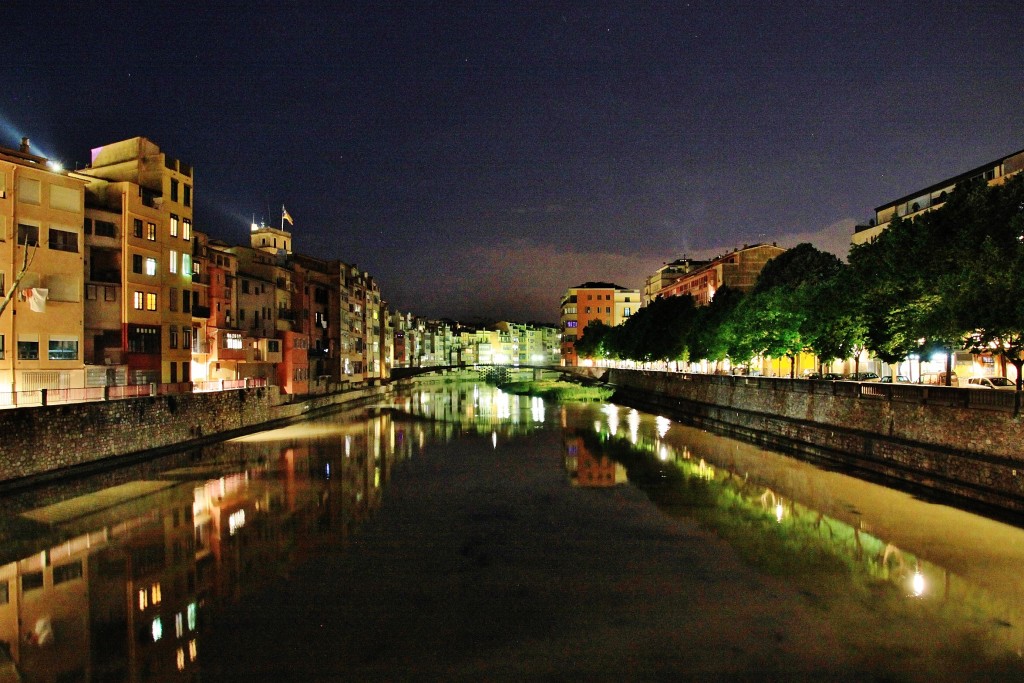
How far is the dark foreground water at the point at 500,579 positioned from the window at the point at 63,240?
38.5 feet

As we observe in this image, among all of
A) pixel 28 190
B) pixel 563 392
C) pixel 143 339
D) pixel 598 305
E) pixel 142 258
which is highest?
pixel 598 305

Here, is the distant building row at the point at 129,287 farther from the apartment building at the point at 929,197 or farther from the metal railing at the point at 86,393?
the apartment building at the point at 929,197

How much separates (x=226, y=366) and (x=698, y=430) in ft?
118

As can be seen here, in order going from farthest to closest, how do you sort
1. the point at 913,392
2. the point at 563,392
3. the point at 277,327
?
the point at 563,392, the point at 277,327, the point at 913,392

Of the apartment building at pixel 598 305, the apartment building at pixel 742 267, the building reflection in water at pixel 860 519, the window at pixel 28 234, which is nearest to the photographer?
the building reflection in water at pixel 860 519

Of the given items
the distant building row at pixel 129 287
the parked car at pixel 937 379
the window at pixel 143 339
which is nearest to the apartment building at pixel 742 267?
the parked car at pixel 937 379

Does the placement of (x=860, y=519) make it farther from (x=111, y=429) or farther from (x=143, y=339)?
(x=143, y=339)

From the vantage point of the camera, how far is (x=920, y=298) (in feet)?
88.7

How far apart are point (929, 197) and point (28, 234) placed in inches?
2809

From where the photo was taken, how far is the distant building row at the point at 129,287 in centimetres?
2894

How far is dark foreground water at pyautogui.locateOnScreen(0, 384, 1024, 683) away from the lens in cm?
1098

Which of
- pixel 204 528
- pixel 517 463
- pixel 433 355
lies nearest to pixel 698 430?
pixel 517 463

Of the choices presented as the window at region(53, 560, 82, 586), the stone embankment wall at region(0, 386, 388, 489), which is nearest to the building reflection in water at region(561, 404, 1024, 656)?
the window at region(53, 560, 82, 586)

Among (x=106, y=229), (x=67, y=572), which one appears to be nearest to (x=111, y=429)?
(x=106, y=229)
